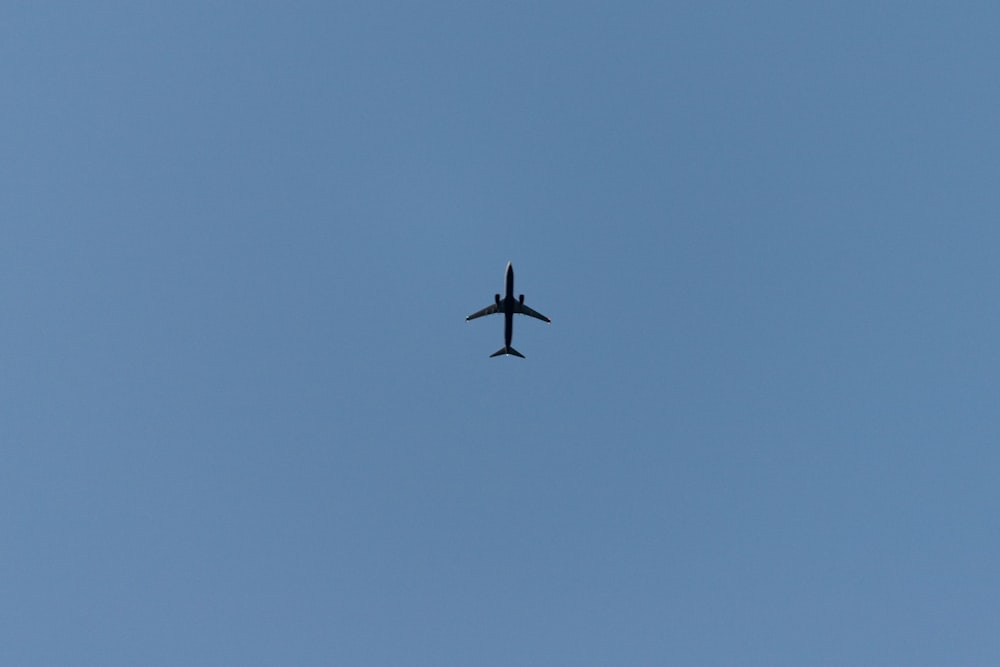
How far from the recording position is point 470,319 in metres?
175

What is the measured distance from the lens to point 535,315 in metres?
176

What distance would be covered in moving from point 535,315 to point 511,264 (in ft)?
48.1

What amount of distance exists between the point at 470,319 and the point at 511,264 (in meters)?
16.0

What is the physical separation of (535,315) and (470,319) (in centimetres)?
1378

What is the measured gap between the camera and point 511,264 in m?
166
